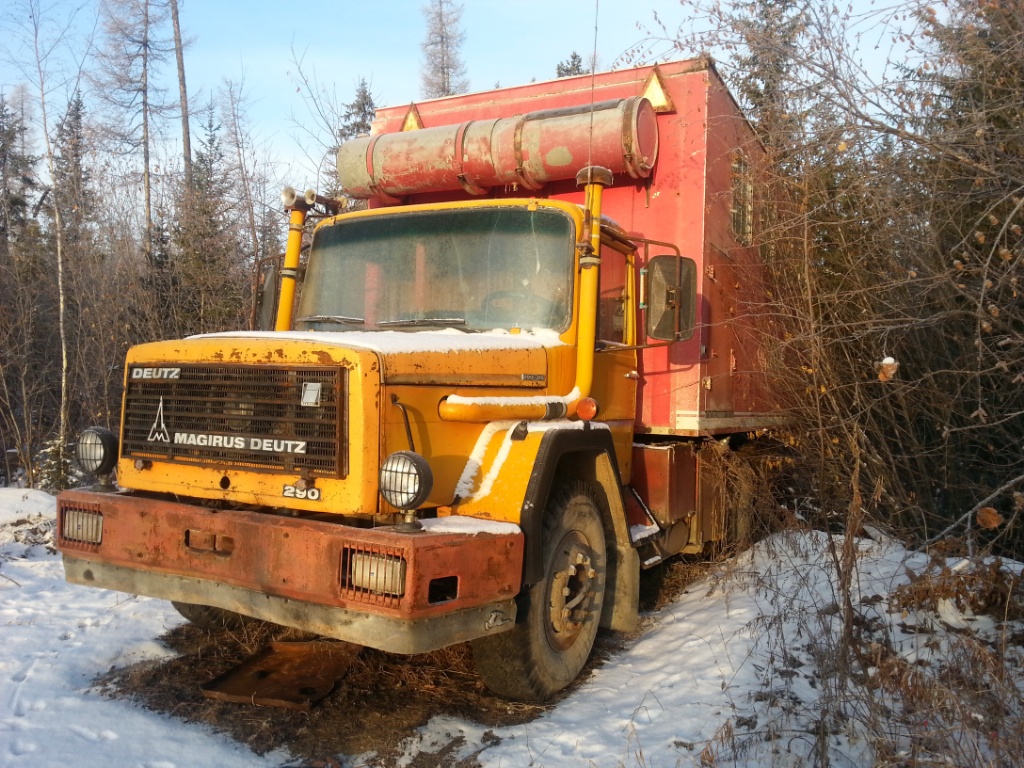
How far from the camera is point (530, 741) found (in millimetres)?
3619

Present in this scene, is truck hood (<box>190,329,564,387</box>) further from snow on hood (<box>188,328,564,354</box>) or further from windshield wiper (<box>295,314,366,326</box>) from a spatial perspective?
windshield wiper (<box>295,314,366,326</box>)

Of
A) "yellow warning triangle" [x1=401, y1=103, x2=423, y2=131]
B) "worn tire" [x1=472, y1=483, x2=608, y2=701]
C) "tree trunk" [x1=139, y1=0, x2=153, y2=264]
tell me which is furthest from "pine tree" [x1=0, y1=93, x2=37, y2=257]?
"worn tire" [x1=472, y1=483, x2=608, y2=701]

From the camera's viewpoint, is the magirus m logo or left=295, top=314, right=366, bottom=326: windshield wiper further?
left=295, top=314, right=366, bottom=326: windshield wiper

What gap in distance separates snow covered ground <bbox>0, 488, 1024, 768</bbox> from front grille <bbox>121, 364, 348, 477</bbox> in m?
1.26

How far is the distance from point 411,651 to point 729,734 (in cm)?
140

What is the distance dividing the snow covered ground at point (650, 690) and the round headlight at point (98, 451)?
3.75ft

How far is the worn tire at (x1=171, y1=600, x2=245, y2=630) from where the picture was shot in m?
4.80

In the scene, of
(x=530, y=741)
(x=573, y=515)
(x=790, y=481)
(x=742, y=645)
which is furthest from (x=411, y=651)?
(x=790, y=481)

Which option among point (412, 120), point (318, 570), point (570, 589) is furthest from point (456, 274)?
point (412, 120)

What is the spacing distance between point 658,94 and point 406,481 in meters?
3.71

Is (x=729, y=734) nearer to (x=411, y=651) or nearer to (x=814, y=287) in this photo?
(x=411, y=651)

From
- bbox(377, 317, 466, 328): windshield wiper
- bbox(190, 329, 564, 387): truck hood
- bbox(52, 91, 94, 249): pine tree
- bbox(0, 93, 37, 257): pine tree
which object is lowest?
bbox(190, 329, 564, 387): truck hood

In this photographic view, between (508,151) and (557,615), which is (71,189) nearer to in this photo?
(508,151)

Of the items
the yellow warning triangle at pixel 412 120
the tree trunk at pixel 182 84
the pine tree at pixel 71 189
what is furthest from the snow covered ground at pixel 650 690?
the tree trunk at pixel 182 84
